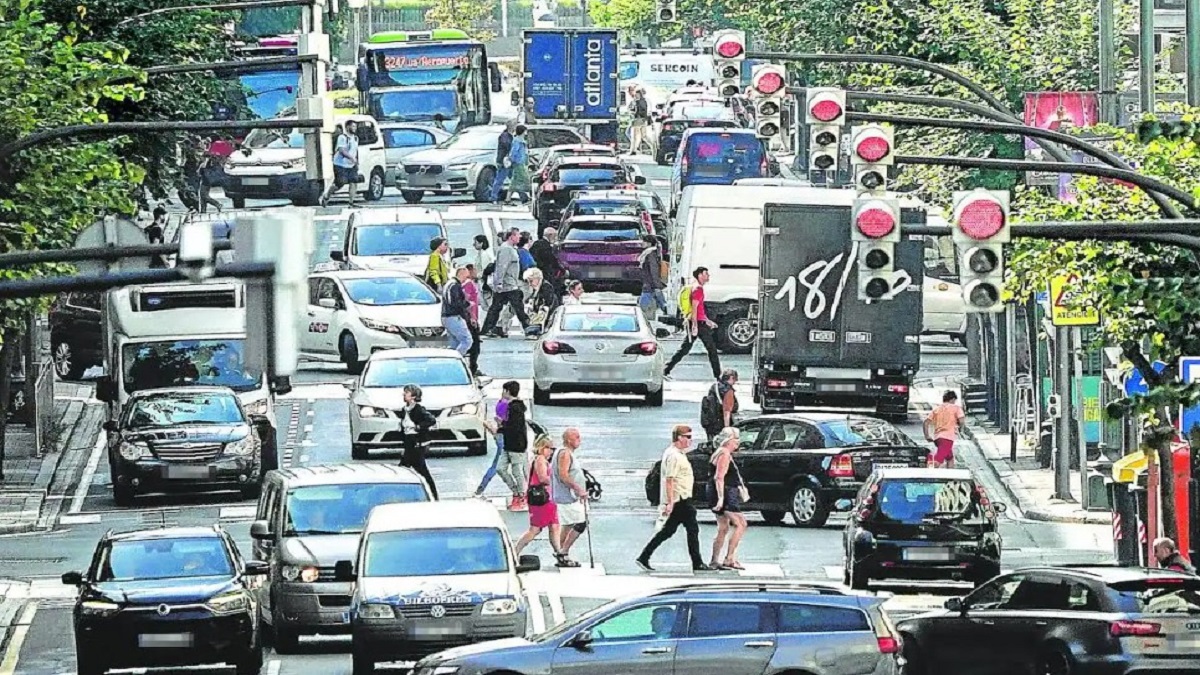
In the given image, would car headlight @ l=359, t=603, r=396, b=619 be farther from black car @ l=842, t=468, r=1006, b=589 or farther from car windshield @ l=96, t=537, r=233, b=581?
black car @ l=842, t=468, r=1006, b=589

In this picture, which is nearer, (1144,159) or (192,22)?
(1144,159)

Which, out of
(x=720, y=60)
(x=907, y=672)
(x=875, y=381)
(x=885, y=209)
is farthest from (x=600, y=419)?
(x=885, y=209)

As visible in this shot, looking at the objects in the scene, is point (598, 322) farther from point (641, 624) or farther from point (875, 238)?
point (875, 238)

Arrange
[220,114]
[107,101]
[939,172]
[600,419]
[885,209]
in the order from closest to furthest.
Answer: [885,209], [107,101], [600,419], [939,172], [220,114]

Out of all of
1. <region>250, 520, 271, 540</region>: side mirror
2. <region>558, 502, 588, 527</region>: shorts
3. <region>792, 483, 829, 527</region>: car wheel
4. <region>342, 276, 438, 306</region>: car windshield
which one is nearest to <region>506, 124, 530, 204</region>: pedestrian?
<region>342, 276, 438, 306</region>: car windshield

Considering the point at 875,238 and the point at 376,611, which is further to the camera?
the point at 376,611

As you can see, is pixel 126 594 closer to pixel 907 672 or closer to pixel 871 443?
pixel 907 672

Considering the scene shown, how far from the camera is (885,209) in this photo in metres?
23.8

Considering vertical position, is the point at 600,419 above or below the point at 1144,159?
below

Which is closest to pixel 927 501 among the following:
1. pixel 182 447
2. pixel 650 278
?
pixel 182 447

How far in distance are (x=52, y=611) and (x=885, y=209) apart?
1202cm

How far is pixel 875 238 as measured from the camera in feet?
78.2

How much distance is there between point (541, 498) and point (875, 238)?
9697mm

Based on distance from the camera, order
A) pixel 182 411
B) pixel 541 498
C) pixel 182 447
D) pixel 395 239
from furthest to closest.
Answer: pixel 395 239
pixel 182 411
pixel 182 447
pixel 541 498
